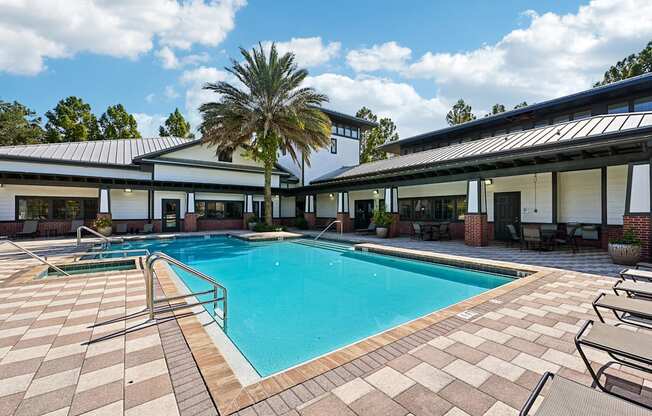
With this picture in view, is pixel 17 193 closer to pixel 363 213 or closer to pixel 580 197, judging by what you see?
pixel 363 213

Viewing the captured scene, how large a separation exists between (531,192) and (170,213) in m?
19.9


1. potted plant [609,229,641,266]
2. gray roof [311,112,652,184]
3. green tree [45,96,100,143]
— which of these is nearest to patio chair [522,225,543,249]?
potted plant [609,229,641,266]

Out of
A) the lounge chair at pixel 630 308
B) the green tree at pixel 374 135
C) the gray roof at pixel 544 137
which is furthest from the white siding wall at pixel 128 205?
the green tree at pixel 374 135

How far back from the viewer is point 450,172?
12344mm

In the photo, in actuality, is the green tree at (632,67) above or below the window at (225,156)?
above

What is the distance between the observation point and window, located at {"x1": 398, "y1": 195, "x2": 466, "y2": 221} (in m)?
14.5

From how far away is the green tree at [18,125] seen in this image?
2778 centimetres

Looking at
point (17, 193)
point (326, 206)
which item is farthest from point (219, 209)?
point (17, 193)

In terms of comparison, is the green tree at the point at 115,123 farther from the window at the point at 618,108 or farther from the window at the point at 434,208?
the window at the point at 618,108

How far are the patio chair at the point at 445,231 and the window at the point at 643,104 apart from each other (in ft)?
30.9

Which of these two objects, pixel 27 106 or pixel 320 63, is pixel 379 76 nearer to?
pixel 320 63

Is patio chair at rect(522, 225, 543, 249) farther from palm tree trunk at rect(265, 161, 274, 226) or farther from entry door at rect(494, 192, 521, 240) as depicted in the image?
palm tree trunk at rect(265, 161, 274, 226)

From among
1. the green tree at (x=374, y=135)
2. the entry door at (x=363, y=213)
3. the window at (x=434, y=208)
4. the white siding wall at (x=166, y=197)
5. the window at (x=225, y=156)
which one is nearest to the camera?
the window at (x=434, y=208)

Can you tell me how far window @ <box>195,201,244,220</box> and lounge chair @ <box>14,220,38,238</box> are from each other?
7756 mm
